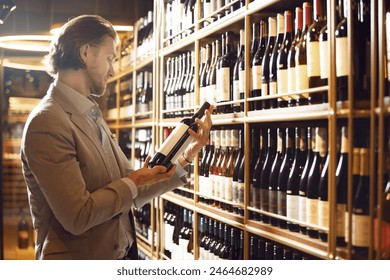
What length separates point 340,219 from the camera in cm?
132

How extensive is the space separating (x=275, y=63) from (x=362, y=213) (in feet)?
2.07

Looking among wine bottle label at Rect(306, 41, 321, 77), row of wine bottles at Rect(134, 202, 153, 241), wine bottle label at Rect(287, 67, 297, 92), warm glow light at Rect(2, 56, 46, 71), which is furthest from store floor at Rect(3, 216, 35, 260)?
wine bottle label at Rect(306, 41, 321, 77)

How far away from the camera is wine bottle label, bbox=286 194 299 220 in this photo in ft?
4.91

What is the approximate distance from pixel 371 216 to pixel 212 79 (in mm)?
939

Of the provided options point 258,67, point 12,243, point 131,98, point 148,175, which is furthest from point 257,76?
point 12,243

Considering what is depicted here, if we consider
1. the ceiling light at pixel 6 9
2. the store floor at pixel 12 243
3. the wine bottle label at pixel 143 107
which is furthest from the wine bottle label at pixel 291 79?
the store floor at pixel 12 243

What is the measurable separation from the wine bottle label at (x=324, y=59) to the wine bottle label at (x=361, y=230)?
364mm

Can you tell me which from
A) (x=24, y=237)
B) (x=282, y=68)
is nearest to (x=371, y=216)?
(x=282, y=68)

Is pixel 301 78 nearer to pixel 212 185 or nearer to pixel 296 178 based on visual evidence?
pixel 296 178

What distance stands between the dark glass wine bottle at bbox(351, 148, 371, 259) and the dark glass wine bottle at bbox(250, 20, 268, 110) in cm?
51
